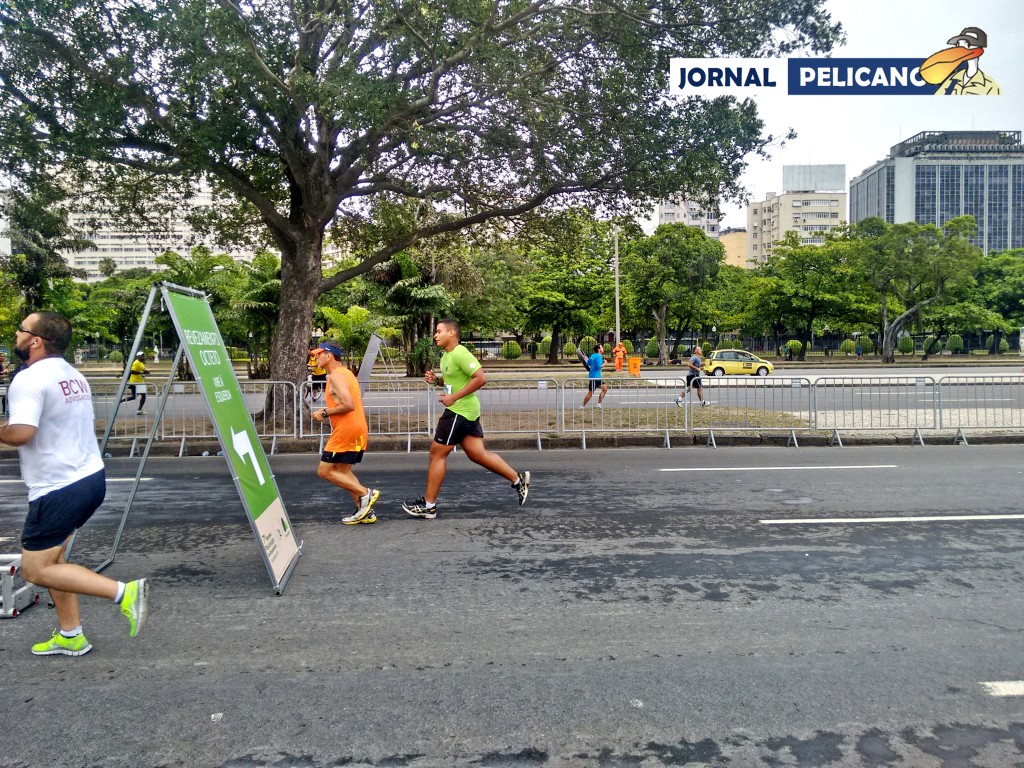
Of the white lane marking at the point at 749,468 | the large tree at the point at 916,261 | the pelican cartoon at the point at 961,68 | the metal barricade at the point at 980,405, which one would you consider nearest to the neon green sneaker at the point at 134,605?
the white lane marking at the point at 749,468

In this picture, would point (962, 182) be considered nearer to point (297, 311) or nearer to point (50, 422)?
point (297, 311)

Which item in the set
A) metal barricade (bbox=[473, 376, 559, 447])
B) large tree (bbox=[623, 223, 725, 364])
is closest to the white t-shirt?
metal barricade (bbox=[473, 376, 559, 447])

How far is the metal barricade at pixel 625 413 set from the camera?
44.7ft

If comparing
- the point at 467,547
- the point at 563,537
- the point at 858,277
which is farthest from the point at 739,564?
the point at 858,277

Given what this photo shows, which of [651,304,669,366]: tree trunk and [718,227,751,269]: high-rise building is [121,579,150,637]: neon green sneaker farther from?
[718,227,751,269]: high-rise building

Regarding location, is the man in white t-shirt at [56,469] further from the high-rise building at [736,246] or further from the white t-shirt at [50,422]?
the high-rise building at [736,246]

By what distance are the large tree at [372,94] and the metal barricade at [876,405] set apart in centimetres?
449

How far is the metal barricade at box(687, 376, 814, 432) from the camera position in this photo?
44.5 feet

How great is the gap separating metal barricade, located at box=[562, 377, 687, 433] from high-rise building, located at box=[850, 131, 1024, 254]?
131 m

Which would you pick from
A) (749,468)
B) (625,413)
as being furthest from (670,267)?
(749,468)

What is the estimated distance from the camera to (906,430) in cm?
1387

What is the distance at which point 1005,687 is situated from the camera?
362 cm

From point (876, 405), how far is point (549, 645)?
1269cm

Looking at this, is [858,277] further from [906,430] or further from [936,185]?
[936,185]
